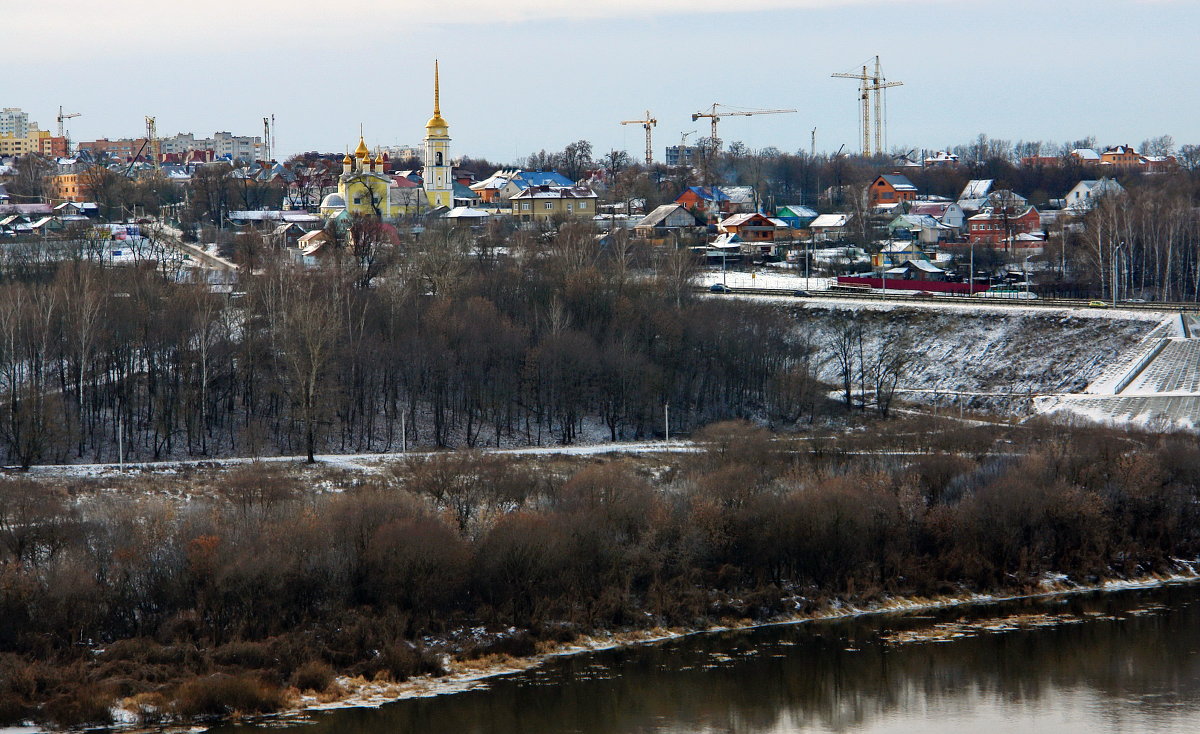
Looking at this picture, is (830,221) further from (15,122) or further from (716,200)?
(15,122)

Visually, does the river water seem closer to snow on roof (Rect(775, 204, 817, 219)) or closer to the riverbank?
the riverbank

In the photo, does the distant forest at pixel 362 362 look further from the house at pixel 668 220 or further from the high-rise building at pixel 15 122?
the high-rise building at pixel 15 122

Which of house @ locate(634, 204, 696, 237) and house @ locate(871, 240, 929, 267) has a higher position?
house @ locate(634, 204, 696, 237)

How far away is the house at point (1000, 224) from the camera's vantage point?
72.9m

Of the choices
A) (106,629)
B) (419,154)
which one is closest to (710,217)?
(106,629)

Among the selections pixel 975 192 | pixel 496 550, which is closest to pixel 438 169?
pixel 975 192

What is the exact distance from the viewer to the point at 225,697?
19719 mm

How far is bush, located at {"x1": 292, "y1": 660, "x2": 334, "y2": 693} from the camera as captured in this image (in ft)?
67.1

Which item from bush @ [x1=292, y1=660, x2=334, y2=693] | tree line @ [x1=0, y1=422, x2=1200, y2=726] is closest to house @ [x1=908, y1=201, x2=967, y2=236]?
tree line @ [x1=0, y1=422, x2=1200, y2=726]

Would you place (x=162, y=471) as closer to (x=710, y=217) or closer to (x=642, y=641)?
(x=642, y=641)

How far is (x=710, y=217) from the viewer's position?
79812mm

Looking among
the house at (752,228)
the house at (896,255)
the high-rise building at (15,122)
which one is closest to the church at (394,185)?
the house at (752,228)

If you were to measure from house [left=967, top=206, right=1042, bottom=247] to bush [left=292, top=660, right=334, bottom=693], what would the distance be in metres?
56.1

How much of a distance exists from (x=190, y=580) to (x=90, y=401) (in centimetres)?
1403
